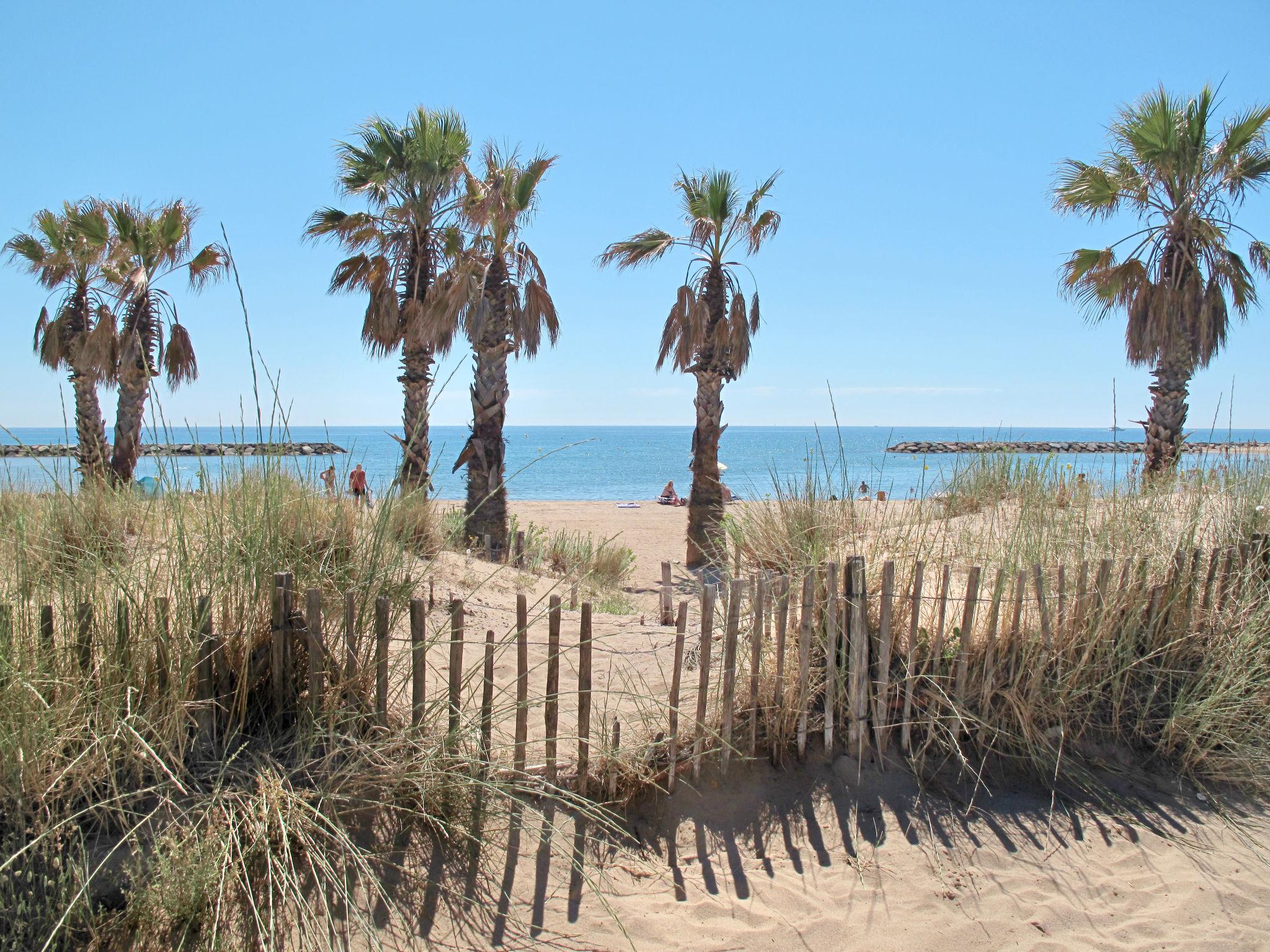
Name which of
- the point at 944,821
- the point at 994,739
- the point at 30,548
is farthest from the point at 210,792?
the point at 994,739

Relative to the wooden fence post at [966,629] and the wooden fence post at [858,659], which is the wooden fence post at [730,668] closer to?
the wooden fence post at [858,659]

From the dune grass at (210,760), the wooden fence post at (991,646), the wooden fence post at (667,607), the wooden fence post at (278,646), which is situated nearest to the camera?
the dune grass at (210,760)

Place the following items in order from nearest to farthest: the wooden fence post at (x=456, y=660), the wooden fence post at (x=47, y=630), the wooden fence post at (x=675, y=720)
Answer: the wooden fence post at (x=47, y=630) < the wooden fence post at (x=456, y=660) < the wooden fence post at (x=675, y=720)

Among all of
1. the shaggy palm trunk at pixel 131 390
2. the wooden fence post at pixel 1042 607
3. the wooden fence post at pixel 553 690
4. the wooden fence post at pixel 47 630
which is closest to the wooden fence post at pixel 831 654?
the wooden fence post at pixel 1042 607

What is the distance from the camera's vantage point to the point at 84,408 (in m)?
15.1

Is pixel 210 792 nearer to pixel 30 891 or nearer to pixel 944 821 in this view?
pixel 30 891

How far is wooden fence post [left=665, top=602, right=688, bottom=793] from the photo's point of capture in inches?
151

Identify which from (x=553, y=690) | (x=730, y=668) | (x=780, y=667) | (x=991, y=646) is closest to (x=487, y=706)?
(x=553, y=690)

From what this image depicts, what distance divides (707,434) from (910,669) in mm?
10172

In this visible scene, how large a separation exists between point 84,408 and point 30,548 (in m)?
14.0

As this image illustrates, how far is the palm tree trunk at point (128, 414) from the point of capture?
13.8m

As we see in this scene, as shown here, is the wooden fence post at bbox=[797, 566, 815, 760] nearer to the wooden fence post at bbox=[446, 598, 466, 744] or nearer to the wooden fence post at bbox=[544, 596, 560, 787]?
→ the wooden fence post at bbox=[544, 596, 560, 787]

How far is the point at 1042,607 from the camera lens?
14.4 ft

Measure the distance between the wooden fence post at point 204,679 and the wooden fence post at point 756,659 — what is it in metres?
2.47
